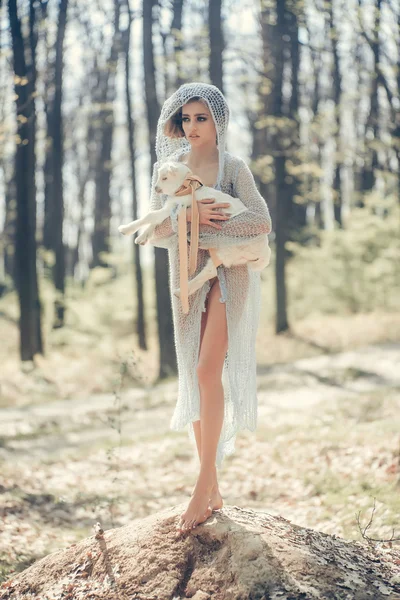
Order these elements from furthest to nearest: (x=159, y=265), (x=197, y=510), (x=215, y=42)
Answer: (x=159, y=265), (x=215, y=42), (x=197, y=510)

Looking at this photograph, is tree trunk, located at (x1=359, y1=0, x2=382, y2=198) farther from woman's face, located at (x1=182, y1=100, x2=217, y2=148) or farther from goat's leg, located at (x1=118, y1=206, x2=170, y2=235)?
goat's leg, located at (x1=118, y1=206, x2=170, y2=235)

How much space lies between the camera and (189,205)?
13.1 ft

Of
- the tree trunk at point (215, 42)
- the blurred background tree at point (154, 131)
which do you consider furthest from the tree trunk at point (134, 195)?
the tree trunk at point (215, 42)

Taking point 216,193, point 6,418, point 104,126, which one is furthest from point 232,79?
point 216,193

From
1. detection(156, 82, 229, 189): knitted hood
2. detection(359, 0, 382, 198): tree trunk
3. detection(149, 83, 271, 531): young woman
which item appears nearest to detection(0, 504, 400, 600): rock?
detection(149, 83, 271, 531): young woman

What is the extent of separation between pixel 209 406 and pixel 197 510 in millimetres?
551

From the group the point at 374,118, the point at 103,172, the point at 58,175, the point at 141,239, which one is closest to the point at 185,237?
the point at 141,239

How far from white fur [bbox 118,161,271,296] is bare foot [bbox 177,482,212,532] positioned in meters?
1.08

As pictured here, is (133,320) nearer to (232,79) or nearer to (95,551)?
(232,79)

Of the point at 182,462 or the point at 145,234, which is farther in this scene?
the point at 182,462

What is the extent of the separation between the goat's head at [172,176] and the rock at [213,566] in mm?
1782

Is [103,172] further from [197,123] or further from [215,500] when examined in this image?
[215,500]

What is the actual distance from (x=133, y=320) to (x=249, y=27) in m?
8.30

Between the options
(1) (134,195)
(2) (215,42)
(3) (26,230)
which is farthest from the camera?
(1) (134,195)
